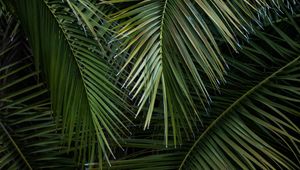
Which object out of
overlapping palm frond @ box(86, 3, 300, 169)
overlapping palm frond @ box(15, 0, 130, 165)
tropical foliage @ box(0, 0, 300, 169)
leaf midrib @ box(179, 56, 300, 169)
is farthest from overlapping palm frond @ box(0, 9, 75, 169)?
leaf midrib @ box(179, 56, 300, 169)

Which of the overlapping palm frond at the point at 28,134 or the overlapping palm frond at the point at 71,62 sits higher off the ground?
the overlapping palm frond at the point at 71,62

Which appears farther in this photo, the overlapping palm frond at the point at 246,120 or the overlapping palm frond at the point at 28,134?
the overlapping palm frond at the point at 28,134

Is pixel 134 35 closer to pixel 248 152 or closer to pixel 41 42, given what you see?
pixel 41 42

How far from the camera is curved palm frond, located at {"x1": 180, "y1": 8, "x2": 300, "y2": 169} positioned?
1.54 m

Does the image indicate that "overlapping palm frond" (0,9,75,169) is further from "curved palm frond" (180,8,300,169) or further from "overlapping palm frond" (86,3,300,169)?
"curved palm frond" (180,8,300,169)

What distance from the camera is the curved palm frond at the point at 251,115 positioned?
154 centimetres

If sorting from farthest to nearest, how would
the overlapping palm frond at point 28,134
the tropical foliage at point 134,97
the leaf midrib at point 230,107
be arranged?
the overlapping palm frond at point 28,134 < the leaf midrib at point 230,107 < the tropical foliage at point 134,97

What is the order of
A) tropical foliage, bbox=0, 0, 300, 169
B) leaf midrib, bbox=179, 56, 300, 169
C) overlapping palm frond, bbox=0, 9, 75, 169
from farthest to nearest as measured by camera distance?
overlapping palm frond, bbox=0, 9, 75, 169 → leaf midrib, bbox=179, 56, 300, 169 → tropical foliage, bbox=0, 0, 300, 169

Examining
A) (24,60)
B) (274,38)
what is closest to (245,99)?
(274,38)

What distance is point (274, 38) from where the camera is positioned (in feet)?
6.14

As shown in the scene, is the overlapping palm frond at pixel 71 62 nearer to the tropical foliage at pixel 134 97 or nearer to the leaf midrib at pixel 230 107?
the tropical foliage at pixel 134 97

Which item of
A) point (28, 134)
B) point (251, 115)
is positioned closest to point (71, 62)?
point (28, 134)

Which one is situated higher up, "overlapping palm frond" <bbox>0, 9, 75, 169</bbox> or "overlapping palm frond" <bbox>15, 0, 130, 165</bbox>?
Result: "overlapping palm frond" <bbox>15, 0, 130, 165</bbox>

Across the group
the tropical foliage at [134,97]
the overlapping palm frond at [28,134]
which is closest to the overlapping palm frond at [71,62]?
the tropical foliage at [134,97]
